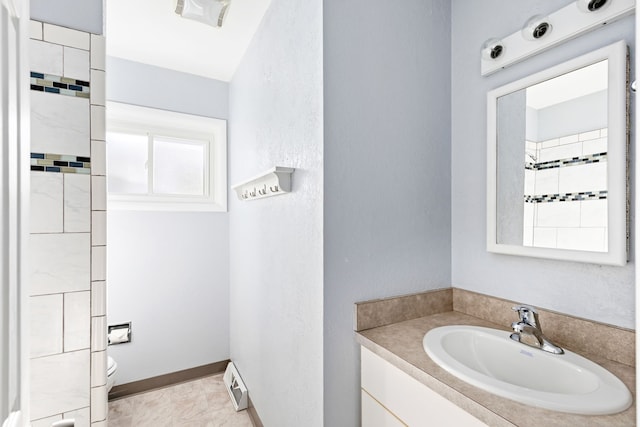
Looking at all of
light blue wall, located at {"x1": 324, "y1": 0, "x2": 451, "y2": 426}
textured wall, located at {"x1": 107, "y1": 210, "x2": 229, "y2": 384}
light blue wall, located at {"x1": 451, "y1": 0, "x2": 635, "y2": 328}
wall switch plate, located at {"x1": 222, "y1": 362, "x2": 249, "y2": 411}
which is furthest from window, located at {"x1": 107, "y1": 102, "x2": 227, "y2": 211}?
light blue wall, located at {"x1": 451, "y1": 0, "x2": 635, "y2": 328}

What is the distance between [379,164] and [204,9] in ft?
4.04

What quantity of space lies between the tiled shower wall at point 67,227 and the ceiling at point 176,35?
594 mm

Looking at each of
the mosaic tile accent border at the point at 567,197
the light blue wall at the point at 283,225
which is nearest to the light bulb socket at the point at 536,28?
the mosaic tile accent border at the point at 567,197

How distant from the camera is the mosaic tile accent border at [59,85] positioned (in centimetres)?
122

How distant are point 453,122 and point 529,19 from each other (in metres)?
0.46

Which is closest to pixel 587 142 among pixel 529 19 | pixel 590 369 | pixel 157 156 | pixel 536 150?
pixel 536 150

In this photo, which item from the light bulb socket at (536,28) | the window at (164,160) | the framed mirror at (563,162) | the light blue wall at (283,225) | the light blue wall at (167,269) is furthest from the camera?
the window at (164,160)

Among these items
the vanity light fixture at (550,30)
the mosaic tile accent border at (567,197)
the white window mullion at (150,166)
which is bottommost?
the mosaic tile accent border at (567,197)

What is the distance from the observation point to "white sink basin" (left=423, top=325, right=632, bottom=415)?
28.5 inches

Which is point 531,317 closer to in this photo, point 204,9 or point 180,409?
point 204,9

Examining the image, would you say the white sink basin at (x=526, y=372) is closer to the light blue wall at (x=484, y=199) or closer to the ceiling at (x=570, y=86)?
the light blue wall at (x=484, y=199)

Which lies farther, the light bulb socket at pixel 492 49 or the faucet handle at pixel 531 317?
the light bulb socket at pixel 492 49

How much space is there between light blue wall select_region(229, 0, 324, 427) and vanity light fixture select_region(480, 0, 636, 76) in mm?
730

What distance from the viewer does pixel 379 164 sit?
126 centimetres
